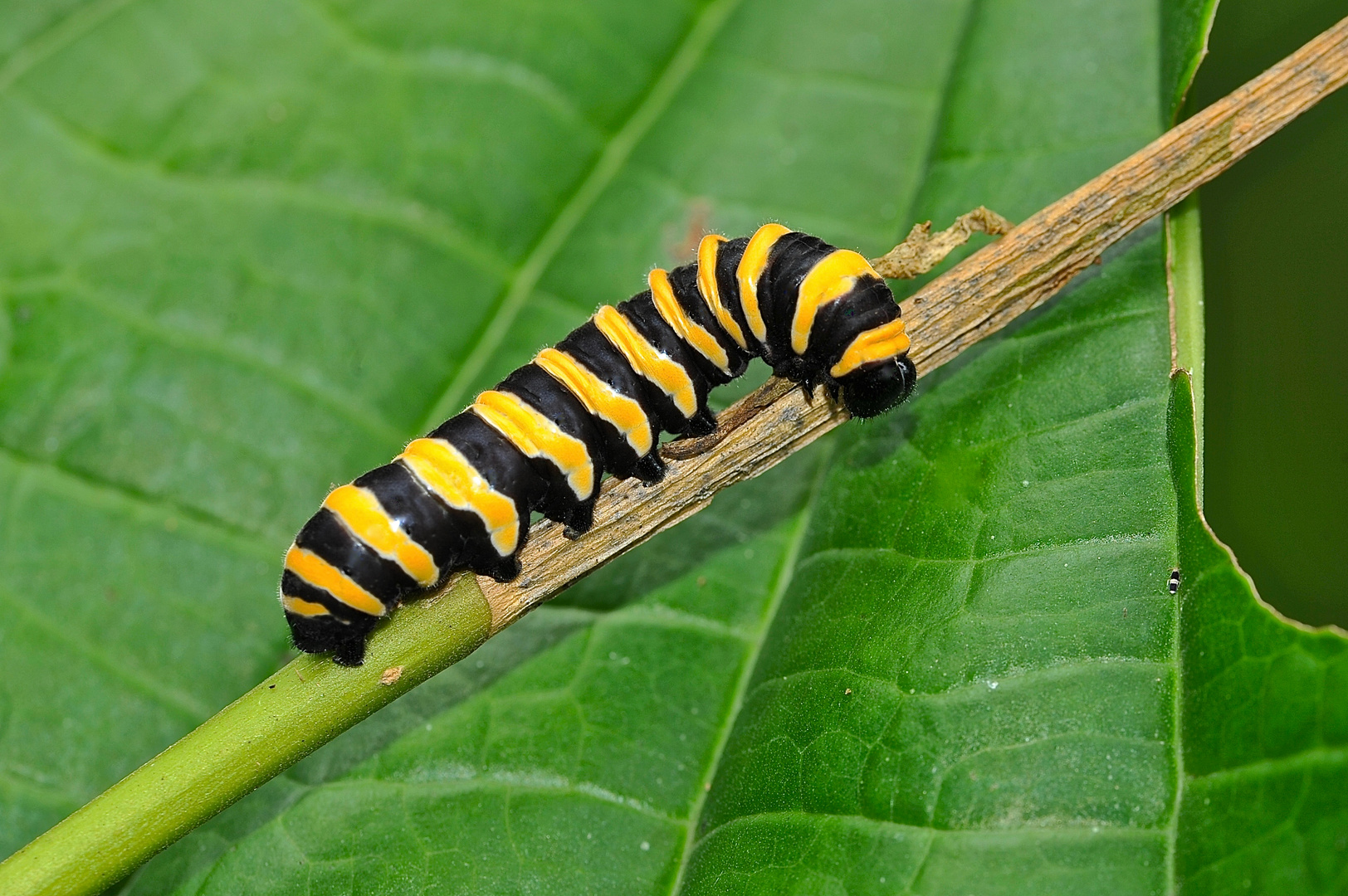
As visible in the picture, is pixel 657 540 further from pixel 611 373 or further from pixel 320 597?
pixel 320 597

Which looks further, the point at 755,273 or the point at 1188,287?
the point at 755,273

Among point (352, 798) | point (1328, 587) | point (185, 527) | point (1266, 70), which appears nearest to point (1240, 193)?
point (1266, 70)

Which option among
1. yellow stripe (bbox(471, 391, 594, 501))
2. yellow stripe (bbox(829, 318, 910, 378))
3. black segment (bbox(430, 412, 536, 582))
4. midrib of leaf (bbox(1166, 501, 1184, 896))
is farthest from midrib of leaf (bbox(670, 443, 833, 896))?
midrib of leaf (bbox(1166, 501, 1184, 896))

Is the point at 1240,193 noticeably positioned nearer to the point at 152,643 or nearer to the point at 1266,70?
the point at 1266,70

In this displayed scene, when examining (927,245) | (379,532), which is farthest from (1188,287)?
(379,532)

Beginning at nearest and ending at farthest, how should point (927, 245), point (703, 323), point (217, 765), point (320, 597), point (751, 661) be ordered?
point (217, 765) → point (320, 597) → point (927, 245) → point (751, 661) → point (703, 323)

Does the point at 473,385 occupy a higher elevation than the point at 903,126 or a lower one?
lower
